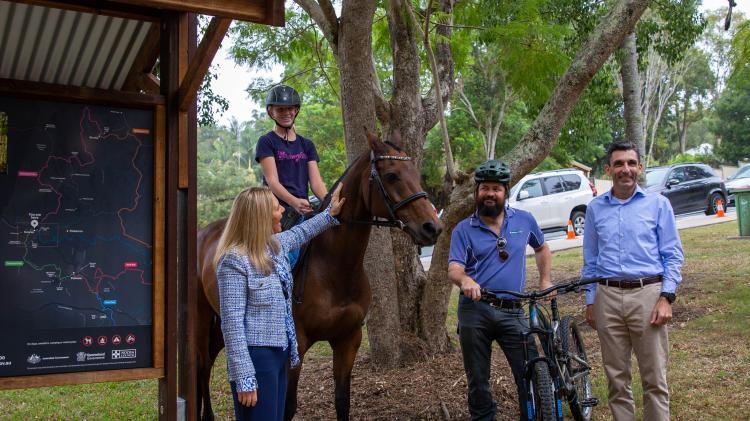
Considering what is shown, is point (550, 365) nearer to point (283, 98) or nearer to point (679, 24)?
point (283, 98)

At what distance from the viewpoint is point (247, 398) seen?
3.68 meters

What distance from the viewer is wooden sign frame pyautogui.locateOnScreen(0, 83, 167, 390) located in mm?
4332

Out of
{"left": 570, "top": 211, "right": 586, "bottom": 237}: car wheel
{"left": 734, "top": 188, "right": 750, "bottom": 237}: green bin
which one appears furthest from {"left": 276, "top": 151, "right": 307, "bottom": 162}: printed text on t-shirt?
{"left": 570, "top": 211, "right": 586, "bottom": 237}: car wheel

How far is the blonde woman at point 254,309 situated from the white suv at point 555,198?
723 inches

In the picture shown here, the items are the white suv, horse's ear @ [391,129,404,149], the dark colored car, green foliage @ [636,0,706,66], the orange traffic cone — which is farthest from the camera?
the dark colored car

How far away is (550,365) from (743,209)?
14.3 m

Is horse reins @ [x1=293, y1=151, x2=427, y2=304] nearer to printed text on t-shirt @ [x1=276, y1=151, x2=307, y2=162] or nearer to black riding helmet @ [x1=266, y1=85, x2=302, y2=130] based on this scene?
printed text on t-shirt @ [x1=276, y1=151, x2=307, y2=162]

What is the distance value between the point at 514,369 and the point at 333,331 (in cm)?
136

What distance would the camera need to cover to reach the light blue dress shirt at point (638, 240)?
190 inches

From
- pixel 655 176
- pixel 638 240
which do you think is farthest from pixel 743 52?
pixel 655 176

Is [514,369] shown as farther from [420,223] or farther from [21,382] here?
[21,382]

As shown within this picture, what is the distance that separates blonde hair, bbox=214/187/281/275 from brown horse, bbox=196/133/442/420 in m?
1.19

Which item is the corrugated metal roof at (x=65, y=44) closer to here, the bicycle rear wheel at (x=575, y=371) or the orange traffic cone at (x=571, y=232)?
the bicycle rear wheel at (x=575, y=371)

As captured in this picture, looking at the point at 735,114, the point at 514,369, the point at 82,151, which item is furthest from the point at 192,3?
the point at 735,114
